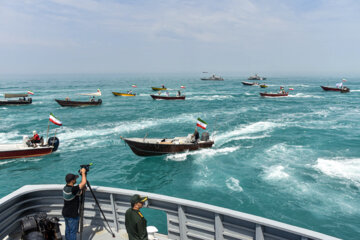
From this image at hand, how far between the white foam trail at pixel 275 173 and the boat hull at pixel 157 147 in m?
7.57

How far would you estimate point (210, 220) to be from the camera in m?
5.40

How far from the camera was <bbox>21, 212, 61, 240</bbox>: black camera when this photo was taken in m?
5.45

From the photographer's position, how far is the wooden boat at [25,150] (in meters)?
25.4

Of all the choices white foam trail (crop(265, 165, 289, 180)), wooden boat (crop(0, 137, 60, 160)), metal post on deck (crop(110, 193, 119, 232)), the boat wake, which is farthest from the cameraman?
wooden boat (crop(0, 137, 60, 160))

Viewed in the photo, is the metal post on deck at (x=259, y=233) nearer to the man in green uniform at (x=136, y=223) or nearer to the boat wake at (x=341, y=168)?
the man in green uniform at (x=136, y=223)

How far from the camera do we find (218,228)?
527 cm

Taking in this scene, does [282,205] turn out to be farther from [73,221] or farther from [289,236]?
[73,221]

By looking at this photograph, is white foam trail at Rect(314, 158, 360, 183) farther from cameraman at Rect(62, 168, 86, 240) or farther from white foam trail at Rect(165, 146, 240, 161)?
cameraman at Rect(62, 168, 86, 240)

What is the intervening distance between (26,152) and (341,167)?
1308 inches

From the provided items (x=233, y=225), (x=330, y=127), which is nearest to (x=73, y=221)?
(x=233, y=225)

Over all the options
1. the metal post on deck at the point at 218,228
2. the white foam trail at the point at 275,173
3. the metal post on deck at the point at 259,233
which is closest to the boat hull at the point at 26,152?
the white foam trail at the point at 275,173

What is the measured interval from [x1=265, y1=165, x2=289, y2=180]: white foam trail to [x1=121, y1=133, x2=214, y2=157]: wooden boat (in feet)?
24.8

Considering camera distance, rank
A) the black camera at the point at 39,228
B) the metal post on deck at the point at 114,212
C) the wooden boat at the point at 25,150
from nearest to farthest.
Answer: the black camera at the point at 39,228, the metal post on deck at the point at 114,212, the wooden boat at the point at 25,150

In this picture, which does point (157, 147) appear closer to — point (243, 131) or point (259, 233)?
point (243, 131)
